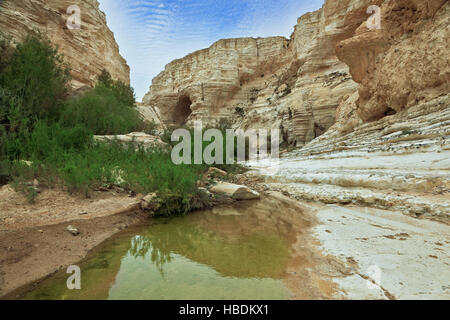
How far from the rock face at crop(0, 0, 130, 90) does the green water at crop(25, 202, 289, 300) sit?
13401 mm

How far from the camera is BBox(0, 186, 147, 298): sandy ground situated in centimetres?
155

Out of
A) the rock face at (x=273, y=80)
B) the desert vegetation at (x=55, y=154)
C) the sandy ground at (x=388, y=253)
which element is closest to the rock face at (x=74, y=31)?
the desert vegetation at (x=55, y=154)

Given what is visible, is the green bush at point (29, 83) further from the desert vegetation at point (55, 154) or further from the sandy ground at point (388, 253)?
the sandy ground at point (388, 253)

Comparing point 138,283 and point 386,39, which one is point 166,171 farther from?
point 386,39

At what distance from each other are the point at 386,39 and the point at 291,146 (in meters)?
9.71

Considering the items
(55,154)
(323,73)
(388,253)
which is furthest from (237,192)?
(323,73)

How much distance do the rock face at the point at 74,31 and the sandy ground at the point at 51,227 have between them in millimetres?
11925

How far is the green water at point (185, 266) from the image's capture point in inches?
50.0

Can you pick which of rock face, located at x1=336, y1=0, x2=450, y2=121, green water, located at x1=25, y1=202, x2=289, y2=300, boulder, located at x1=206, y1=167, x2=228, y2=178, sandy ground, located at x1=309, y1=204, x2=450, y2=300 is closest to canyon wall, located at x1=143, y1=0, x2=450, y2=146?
rock face, located at x1=336, y1=0, x2=450, y2=121

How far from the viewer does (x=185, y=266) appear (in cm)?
162

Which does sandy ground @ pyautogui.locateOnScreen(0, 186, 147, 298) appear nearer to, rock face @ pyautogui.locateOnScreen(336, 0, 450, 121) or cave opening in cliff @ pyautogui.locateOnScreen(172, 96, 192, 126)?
rock face @ pyautogui.locateOnScreen(336, 0, 450, 121)

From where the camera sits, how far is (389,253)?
65.2 inches

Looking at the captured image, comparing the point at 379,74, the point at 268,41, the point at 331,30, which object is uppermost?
the point at 268,41
